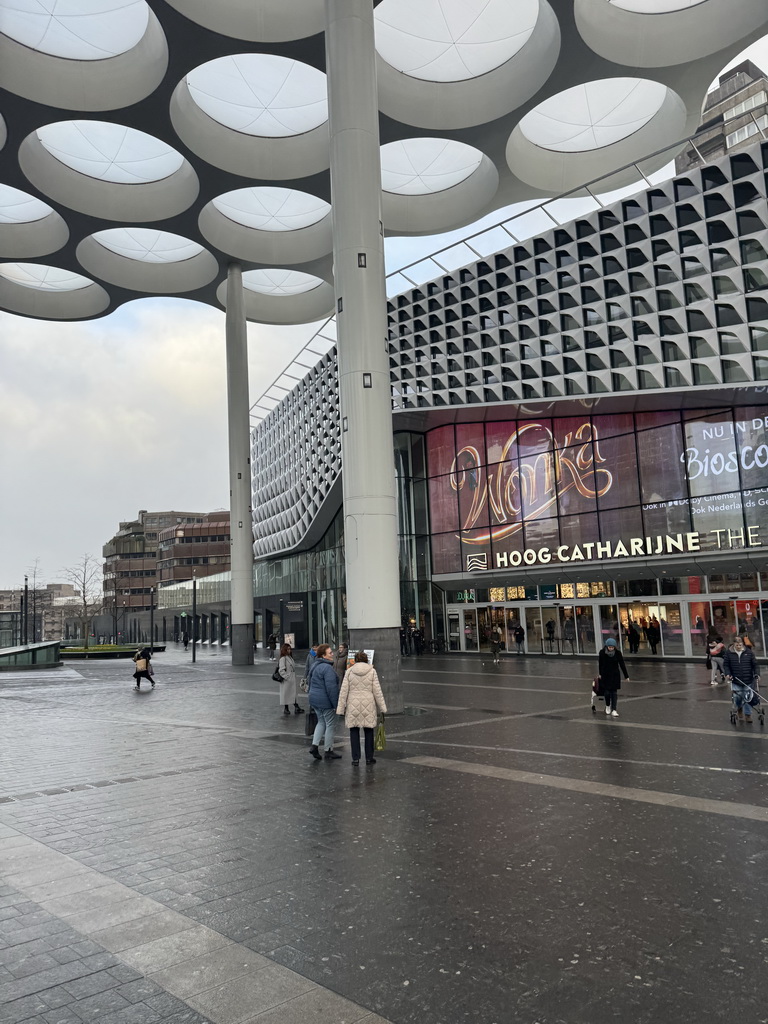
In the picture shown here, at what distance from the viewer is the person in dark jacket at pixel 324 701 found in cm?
1088

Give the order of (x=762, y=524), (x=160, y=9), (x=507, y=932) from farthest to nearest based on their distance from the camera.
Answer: (x=762, y=524), (x=160, y=9), (x=507, y=932)

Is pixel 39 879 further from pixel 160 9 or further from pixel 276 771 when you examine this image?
pixel 160 9

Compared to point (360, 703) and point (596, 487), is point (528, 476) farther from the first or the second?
point (360, 703)

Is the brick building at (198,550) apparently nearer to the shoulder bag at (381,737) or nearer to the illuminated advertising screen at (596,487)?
the illuminated advertising screen at (596,487)

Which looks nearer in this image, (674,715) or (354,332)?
(674,715)

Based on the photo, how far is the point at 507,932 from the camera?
479 cm

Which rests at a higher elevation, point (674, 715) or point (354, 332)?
point (354, 332)

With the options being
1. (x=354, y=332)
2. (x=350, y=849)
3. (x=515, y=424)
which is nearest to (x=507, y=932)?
(x=350, y=849)

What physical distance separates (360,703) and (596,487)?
25170 mm

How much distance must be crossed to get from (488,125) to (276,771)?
26940mm

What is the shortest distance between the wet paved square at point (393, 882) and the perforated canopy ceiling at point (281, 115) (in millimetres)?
23595

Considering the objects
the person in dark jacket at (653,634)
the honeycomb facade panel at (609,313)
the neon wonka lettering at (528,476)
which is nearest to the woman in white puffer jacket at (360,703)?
the honeycomb facade panel at (609,313)

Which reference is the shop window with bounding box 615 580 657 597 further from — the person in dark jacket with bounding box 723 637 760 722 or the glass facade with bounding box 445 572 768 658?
the person in dark jacket with bounding box 723 637 760 722

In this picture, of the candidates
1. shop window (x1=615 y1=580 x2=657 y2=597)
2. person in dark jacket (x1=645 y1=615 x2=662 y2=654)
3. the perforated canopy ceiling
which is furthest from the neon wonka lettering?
the perforated canopy ceiling
